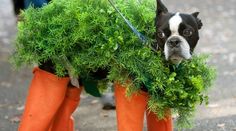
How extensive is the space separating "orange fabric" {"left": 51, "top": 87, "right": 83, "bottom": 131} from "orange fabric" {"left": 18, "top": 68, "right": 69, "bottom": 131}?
190mm

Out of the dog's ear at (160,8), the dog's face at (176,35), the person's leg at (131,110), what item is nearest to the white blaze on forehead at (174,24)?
the dog's face at (176,35)

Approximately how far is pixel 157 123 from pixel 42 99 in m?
0.89

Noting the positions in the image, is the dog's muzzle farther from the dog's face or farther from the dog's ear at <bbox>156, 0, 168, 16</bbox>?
the dog's ear at <bbox>156, 0, 168, 16</bbox>

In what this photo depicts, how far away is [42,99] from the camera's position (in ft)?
14.0

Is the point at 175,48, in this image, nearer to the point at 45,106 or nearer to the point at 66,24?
the point at 66,24

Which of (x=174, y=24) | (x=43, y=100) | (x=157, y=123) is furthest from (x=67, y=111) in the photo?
(x=174, y=24)

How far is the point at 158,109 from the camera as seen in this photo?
393 centimetres

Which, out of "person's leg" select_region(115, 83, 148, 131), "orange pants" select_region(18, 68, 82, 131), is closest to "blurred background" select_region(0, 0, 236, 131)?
"orange pants" select_region(18, 68, 82, 131)

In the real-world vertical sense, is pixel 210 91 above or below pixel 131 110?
above

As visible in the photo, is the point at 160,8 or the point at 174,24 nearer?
the point at 174,24

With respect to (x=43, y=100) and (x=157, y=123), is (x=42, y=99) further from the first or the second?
(x=157, y=123)

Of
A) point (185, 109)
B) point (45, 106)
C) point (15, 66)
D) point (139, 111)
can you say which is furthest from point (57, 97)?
point (185, 109)

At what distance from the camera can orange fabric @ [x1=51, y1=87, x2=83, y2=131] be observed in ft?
14.8

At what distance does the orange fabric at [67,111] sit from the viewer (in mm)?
4516
